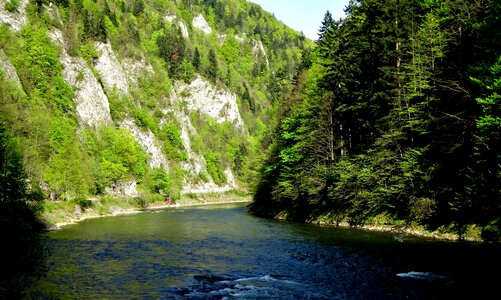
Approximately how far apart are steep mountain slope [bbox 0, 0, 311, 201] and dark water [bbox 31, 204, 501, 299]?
91.1ft

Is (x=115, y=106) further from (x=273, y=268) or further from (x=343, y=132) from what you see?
(x=273, y=268)

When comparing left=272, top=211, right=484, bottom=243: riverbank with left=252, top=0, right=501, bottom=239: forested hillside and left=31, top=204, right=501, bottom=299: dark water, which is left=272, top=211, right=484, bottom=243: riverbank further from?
left=31, top=204, right=501, bottom=299: dark water

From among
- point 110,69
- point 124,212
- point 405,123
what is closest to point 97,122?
point 110,69

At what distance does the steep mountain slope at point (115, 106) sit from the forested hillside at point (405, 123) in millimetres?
34879

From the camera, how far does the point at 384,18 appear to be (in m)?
42.9

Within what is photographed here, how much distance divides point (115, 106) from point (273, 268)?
3955 inches

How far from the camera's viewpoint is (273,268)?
74.9 ft

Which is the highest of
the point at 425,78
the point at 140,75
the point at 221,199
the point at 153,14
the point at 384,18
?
the point at 153,14

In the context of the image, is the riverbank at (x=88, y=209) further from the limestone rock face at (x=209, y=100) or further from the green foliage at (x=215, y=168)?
the limestone rock face at (x=209, y=100)

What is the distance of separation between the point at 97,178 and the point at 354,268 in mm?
66818

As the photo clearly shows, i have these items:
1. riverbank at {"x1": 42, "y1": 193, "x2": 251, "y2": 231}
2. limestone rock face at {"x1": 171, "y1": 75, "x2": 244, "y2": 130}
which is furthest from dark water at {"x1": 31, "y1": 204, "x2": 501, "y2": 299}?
limestone rock face at {"x1": 171, "y1": 75, "x2": 244, "y2": 130}

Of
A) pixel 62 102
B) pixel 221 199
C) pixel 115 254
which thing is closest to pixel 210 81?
pixel 221 199

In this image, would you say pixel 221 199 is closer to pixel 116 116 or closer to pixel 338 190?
pixel 116 116

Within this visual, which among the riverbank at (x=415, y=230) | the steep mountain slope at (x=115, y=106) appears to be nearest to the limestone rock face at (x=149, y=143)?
the steep mountain slope at (x=115, y=106)
